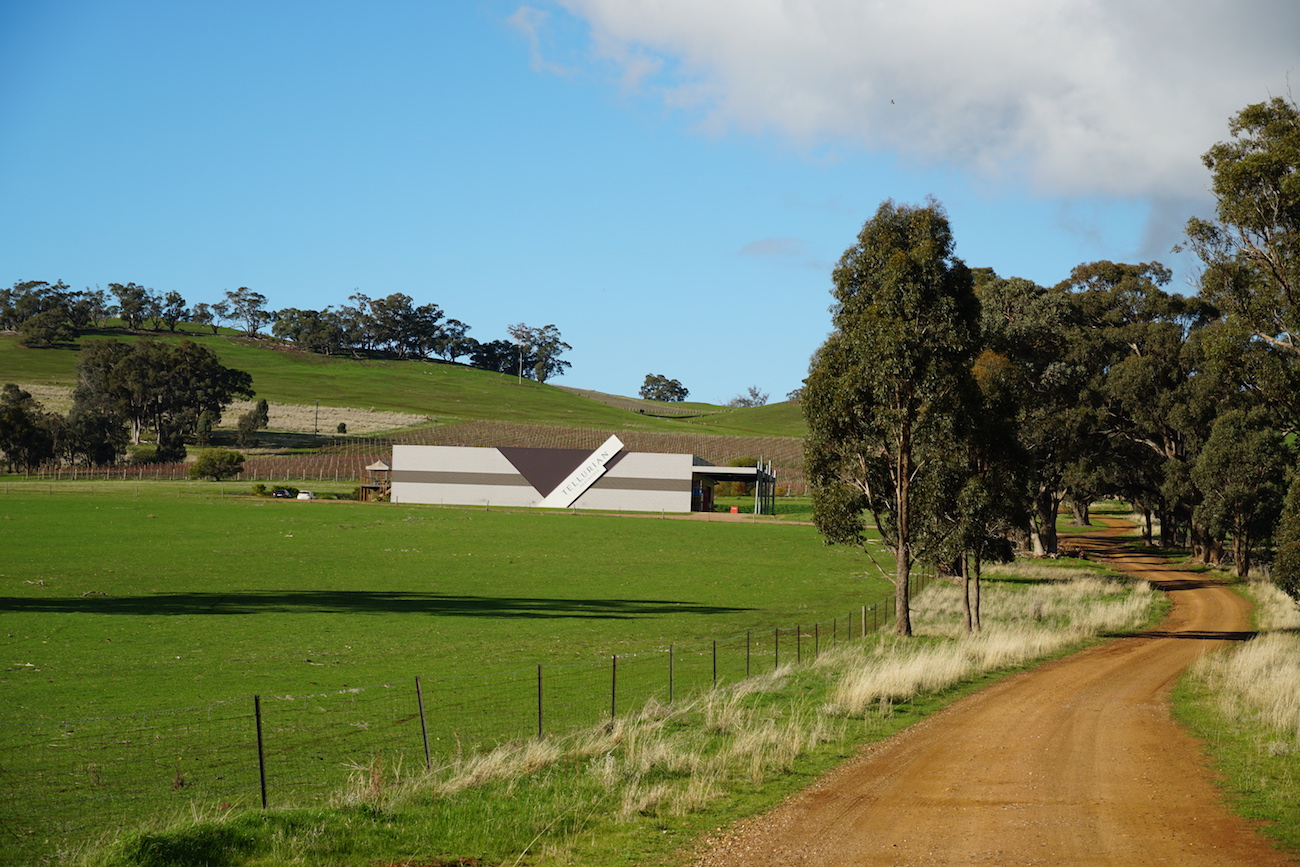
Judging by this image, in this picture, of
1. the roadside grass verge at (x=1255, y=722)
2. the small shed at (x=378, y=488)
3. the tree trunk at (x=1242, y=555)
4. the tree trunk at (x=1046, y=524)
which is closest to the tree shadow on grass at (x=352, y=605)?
the roadside grass verge at (x=1255, y=722)

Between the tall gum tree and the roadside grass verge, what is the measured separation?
8.51 m

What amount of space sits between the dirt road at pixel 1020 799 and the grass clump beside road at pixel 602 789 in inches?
29.3

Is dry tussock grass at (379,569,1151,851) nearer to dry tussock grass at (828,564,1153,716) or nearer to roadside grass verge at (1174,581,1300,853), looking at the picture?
dry tussock grass at (828,564,1153,716)

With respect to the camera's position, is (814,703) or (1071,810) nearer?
(1071,810)

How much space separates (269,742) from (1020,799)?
1120 centimetres

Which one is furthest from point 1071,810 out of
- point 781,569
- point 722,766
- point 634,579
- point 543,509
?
point 543,509

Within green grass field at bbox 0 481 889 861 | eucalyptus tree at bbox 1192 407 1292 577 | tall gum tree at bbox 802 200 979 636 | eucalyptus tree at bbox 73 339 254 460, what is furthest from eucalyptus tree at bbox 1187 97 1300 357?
eucalyptus tree at bbox 73 339 254 460

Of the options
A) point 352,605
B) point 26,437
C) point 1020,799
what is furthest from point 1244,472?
point 26,437

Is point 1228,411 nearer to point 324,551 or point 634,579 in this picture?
point 634,579

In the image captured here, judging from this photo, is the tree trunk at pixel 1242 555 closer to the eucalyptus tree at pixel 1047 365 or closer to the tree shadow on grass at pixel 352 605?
the eucalyptus tree at pixel 1047 365

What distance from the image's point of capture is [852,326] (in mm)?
30547

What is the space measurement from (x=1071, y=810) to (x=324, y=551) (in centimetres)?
4202

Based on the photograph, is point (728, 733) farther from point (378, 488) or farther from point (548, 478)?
point (378, 488)

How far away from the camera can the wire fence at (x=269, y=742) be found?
12.5 metres
